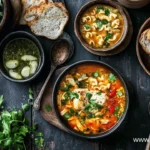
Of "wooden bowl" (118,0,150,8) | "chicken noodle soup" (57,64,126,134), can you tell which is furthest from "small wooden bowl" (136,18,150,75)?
"chicken noodle soup" (57,64,126,134)

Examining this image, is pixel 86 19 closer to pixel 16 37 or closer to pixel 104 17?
pixel 104 17

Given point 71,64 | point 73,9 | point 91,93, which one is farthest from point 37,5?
point 91,93

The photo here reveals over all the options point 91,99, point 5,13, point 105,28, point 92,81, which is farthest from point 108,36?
point 5,13

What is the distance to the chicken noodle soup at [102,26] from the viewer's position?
16.4 ft

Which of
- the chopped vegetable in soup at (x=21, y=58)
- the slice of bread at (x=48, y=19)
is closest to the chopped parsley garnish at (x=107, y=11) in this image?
the slice of bread at (x=48, y=19)

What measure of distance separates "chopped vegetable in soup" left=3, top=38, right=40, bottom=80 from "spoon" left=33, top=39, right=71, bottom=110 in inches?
6.3

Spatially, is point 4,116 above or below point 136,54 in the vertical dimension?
below

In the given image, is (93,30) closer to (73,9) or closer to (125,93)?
(73,9)

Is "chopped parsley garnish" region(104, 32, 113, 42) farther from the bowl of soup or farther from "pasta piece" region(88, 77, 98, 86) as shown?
"pasta piece" region(88, 77, 98, 86)

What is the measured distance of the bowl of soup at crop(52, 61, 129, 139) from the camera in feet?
16.1

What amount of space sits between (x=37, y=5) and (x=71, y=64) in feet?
2.31

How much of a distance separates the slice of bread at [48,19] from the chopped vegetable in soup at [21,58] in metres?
0.17

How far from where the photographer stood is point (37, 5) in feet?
17.1

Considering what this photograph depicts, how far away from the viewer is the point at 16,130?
509cm
